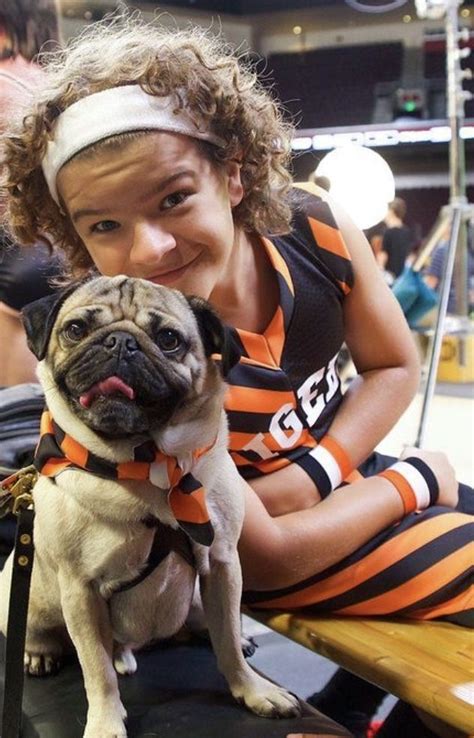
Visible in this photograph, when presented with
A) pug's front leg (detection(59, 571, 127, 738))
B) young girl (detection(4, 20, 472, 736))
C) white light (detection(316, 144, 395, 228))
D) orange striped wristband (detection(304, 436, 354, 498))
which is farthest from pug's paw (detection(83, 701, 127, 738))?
white light (detection(316, 144, 395, 228))

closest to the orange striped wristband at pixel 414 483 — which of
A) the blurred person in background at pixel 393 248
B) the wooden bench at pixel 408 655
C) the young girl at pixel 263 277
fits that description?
the young girl at pixel 263 277

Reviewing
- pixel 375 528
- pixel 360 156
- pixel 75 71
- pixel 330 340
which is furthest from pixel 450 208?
pixel 75 71

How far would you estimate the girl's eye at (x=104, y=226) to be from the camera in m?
0.61

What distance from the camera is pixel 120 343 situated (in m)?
0.50

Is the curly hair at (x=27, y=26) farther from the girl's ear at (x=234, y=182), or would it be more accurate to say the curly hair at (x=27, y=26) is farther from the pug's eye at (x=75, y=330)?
the pug's eye at (x=75, y=330)

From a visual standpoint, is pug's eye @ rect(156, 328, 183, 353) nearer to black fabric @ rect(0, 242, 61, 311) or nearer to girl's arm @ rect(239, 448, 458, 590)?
girl's arm @ rect(239, 448, 458, 590)

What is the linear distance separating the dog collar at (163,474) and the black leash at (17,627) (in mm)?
71

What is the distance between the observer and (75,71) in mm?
622

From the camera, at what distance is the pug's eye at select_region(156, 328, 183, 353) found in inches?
21.0

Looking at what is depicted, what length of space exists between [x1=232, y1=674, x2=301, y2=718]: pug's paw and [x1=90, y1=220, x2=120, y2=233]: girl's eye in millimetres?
403

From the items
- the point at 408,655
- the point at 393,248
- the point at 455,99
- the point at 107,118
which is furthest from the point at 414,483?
the point at 393,248

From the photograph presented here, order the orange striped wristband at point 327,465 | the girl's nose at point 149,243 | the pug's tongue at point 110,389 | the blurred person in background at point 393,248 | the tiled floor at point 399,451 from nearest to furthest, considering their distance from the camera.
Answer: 1. the pug's tongue at point 110,389
2. the girl's nose at point 149,243
3. the orange striped wristband at point 327,465
4. the tiled floor at point 399,451
5. the blurred person in background at point 393,248

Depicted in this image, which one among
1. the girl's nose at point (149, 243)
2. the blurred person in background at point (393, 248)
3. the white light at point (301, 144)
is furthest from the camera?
the blurred person in background at point (393, 248)

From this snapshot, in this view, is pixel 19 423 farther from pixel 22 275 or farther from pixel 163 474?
pixel 163 474
